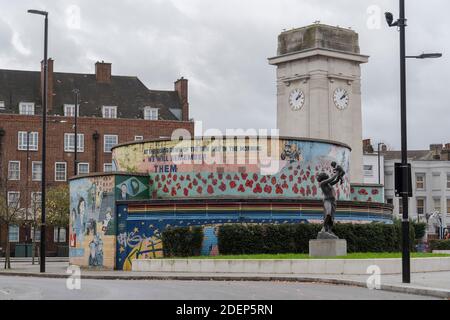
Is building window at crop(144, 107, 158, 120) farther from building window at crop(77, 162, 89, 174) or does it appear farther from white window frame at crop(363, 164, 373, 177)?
white window frame at crop(363, 164, 373, 177)

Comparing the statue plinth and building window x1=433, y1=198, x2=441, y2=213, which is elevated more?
building window x1=433, y1=198, x2=441, y2=213

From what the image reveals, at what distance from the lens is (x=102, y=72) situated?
268ft

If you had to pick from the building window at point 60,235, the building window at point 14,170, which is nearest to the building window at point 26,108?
the building window at point 14,170

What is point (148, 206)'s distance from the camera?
119 ft

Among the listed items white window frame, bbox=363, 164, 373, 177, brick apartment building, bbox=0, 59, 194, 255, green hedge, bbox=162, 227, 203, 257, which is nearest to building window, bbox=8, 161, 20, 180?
brick apartment building, bbox=0, 59, 194, 255

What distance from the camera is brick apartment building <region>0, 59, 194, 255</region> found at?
73812mm

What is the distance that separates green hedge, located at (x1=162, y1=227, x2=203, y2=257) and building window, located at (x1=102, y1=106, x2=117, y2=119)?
44.7 metres

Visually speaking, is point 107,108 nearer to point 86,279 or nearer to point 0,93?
point 0,93

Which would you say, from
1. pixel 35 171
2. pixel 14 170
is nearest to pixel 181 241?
pixel 14 170

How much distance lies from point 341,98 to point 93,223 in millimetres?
33486

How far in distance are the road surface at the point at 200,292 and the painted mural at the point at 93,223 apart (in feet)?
34.1

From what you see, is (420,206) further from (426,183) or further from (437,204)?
(426,183)

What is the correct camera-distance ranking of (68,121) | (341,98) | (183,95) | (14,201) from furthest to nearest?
(183,95) < (68,121) < (341,98) < (14,201)
